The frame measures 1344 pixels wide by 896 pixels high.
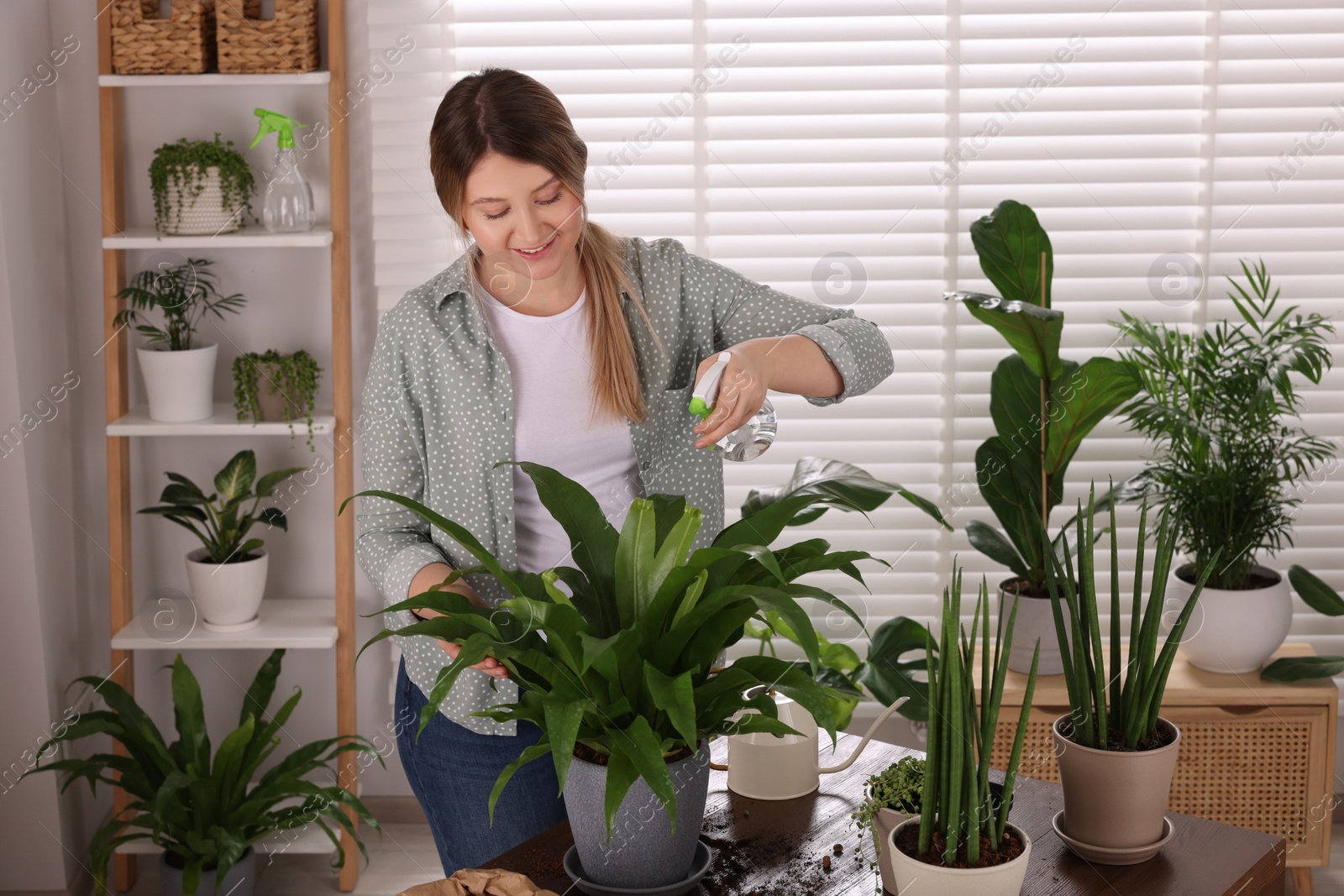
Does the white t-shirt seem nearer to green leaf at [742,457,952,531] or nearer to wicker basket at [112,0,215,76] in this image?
green leaf at [742,457,952,531]

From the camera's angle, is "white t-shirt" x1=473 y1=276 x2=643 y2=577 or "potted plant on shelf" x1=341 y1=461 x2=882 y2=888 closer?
"potted plant on shelf" x1=341 y1=461 x2=882 y2=888

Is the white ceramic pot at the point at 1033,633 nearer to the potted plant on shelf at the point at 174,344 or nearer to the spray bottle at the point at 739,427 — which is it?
the spray bottle at the point at 739,427

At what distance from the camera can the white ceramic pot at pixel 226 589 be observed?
8.69 ft

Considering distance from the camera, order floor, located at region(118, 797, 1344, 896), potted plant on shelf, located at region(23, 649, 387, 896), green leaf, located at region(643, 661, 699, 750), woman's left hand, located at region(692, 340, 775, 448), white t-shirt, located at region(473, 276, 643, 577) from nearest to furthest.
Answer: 1. green leaf, located at region(643, 661, 699, 750)
2. woman's left hand, located at region(692, 340, 775, 448)
3. white t-shirt, located at region(473, 276, 643, 577)
4. potted plant on shelf, located at region(23, 649, 387, 896)
5. floor, located at region(118, 797, 1344, 896)

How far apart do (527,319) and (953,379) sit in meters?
1.49

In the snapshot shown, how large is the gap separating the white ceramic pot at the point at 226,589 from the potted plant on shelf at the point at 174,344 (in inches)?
13.7

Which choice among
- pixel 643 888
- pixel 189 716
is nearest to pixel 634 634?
pixel 643 888

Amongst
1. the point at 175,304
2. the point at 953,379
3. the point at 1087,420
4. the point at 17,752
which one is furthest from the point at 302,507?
the point at 1087,420

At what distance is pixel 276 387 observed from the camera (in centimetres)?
268

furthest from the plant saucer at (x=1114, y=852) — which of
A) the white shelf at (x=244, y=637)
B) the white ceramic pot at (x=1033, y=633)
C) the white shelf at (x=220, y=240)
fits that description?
the white shelf at (x=220, y=240)

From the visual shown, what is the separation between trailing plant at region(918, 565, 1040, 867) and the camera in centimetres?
101

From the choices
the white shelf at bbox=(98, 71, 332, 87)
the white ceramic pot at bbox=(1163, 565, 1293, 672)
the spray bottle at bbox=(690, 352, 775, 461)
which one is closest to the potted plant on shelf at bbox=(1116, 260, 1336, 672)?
the white ceramic pot at bbox=(1163, 565, 1293, 672)

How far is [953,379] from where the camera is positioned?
9.20 ft

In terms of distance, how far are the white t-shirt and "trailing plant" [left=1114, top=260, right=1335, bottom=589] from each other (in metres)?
1.32
